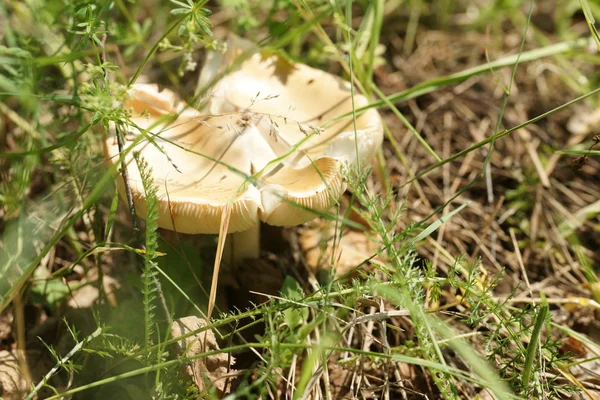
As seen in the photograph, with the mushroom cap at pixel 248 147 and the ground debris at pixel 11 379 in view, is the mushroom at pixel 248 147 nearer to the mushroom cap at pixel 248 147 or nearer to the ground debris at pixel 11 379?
the mushroom cap at pixel 248 147

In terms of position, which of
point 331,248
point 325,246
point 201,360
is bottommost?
point 201,360

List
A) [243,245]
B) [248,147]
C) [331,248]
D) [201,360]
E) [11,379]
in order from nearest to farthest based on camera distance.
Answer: [201,360] → [11,379] → [248,147] → [243,245] → [331,248]

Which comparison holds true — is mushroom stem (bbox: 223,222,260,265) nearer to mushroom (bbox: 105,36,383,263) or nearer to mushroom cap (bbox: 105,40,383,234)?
mushroom (bbox: 105,36,383,263)

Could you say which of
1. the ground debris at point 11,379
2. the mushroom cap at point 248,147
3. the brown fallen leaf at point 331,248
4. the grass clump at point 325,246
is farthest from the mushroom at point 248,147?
the ground debris at point 11,379

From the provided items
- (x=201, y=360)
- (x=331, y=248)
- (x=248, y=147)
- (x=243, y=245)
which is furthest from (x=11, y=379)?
(x=331, y=248)

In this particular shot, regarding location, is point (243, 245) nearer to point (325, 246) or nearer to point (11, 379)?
point (325, 246)

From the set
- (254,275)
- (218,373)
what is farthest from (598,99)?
(218,373)

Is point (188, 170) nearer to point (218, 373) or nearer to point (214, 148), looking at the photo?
point (214, 148)
